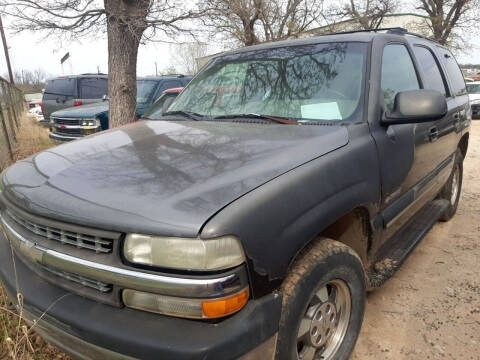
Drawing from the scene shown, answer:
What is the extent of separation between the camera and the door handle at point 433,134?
2830mm

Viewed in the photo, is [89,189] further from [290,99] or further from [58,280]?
[290,99]

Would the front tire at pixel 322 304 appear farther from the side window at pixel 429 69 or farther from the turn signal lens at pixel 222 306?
the side window at pixel 429 69

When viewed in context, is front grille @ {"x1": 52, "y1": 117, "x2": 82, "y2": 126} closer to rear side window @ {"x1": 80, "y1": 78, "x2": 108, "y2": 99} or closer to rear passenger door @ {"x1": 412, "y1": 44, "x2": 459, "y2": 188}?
rear side window @ {"x1": 80, "y1": 78, "x2": 108, "y2": 99}

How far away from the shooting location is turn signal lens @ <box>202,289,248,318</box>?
1.31 m

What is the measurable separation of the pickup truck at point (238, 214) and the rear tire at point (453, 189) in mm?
1426

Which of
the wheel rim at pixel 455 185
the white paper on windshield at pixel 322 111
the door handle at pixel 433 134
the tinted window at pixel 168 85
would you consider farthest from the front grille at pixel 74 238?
the tinted window at pixel 168 85

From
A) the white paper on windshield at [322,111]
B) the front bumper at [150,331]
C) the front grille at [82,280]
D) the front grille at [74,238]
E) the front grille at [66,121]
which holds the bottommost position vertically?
the front grille at [66,121]

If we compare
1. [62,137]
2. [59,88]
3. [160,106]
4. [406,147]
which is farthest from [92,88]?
[406,147]

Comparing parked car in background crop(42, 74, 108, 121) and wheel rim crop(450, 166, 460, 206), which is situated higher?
parked car in background crop(42, 74, 108, 121)

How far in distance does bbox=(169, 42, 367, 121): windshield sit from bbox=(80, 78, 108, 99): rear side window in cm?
936

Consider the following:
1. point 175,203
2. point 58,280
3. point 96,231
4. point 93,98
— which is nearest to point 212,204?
point 175,203

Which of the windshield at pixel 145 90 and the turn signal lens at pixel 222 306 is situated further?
the windshield at pixel 145 90

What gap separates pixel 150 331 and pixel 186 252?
1.06 feet

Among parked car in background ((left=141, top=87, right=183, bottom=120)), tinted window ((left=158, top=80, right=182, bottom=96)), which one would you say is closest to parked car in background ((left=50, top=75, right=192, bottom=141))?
tinted window ((left=158, top=80, right=182, bottom=96))
